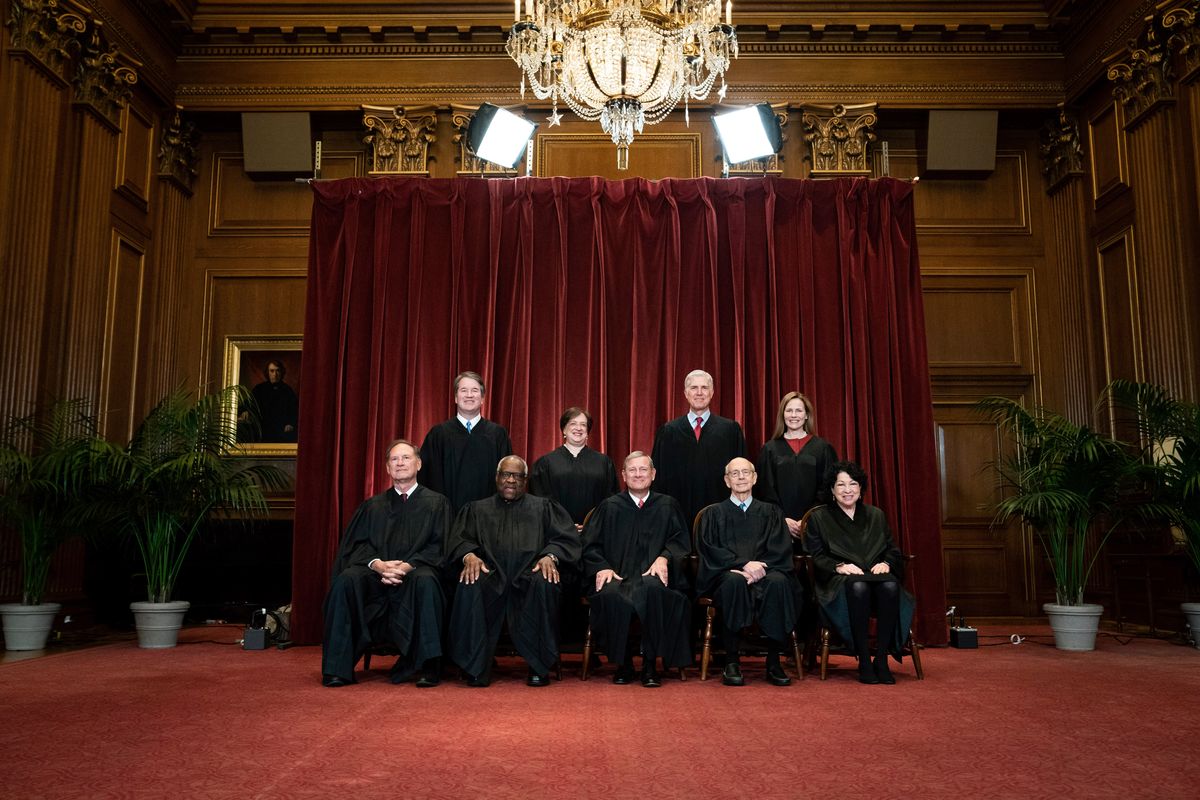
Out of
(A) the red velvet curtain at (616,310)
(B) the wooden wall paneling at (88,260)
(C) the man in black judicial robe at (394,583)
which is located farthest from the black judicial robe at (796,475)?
(B) the wooden wall paneling at (88,260)

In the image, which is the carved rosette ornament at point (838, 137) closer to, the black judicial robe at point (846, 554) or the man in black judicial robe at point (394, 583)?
the black judicial robe at point (846, 554)

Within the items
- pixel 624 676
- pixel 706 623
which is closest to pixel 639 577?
pixel 706 623

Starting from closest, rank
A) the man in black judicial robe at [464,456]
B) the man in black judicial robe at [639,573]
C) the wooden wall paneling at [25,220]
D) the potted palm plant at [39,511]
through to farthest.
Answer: the man in black judicial robe at [639,573] → the potted palm plant at [39,511] → the man in black judicial robe at [464,456] → the wooden wall paneling at [25,220]

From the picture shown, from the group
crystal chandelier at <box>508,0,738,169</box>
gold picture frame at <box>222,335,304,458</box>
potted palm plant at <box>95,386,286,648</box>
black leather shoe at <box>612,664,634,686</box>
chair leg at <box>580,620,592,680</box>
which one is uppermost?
crystal chandelier at <box>508,0,738,169</box>

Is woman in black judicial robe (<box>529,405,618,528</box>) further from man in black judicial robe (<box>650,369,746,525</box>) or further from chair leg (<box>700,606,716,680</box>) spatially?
chair leg (<box>700,606,716,680</box>)

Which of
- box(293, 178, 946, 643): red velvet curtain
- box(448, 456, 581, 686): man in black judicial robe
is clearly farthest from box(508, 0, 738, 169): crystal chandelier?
box(448, 456, 581, 686): man in black judicial robe

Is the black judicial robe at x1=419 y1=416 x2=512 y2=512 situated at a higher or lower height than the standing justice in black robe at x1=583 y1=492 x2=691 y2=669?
higher

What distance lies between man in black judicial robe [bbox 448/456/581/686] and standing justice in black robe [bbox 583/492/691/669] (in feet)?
0.62

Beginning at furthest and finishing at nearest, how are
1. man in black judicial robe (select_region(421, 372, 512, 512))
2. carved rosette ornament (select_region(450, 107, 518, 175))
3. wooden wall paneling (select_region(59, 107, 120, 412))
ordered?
carved rosette ornament (select_region(450, 107, 518, 175)) → wooden wall paneling (select_region(59, 107, 120, 412)) → man in black judicial robe (select_region(421, 372, 512, 512))

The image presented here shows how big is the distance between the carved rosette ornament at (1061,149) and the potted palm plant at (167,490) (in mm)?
7419

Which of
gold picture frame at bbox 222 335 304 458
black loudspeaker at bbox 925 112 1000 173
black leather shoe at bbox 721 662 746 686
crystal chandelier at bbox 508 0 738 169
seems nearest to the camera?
black leather shoe at bbox 721 662 746 686

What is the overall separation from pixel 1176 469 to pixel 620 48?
14.7ft

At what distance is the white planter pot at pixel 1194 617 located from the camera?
6418mm

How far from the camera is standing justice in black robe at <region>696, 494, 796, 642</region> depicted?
5371 mm
